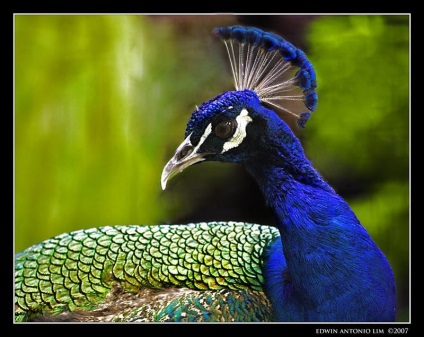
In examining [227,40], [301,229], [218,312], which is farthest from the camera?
[227,40]

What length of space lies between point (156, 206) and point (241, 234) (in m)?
0.49

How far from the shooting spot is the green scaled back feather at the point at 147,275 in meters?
2.77

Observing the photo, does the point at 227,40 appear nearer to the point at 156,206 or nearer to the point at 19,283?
the point at 156,206

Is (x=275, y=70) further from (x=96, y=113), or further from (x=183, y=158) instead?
(x=96, y=113)

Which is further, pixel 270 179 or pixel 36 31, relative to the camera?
pixel 36 31

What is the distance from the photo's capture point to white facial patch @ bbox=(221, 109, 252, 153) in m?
2.64

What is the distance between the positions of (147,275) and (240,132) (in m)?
0.80

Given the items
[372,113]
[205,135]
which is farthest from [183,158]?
[372,113]

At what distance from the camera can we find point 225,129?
263 cm

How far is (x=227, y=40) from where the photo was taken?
A: 293 centimetres

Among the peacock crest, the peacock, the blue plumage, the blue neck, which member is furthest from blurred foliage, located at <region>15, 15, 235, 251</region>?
the blue neck

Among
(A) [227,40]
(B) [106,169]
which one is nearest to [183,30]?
(A) [227,40]

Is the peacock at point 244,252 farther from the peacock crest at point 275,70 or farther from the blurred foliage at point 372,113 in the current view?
the blurred foliage at point 372,113

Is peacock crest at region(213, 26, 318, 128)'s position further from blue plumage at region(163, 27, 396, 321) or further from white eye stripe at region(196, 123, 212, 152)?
white eye stripe at region(196, 123, 212, 152)
